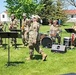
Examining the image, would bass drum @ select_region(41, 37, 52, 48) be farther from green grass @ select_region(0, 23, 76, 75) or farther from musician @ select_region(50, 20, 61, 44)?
→ green grass @ select_region(0, 23, 76, 75)

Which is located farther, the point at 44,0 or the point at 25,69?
the point at 44,0

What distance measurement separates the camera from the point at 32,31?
13383 mm

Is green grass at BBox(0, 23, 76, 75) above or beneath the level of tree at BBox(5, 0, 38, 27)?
beneath

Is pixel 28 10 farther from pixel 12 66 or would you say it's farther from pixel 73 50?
pixel 12 66

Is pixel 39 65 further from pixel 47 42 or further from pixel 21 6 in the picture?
pixel 21 6

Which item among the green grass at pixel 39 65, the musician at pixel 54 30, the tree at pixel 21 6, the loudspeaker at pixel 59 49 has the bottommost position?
the green grass at pixel 39 65

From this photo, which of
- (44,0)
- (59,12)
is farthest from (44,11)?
(59,12)

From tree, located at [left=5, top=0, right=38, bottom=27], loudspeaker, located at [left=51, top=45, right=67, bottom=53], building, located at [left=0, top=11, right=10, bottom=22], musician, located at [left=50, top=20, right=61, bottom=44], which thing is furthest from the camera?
building, located at [left=0, top=11, right=10, bottom=22]

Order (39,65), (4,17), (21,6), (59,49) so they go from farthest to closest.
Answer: (4,17), (21,6), (59,49), (39,65)

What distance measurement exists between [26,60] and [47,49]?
392 cm

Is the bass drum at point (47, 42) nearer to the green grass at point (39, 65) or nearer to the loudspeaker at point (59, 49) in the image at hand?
the loudspeaker at point (59, 49)

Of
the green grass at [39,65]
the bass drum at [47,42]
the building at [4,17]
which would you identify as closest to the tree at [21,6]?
the building at [4,17]

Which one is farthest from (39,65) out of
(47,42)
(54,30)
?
(54,30)

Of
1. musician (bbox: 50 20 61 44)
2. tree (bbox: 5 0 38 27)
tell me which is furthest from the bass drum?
tree (bbox: 5 0 38 27)
